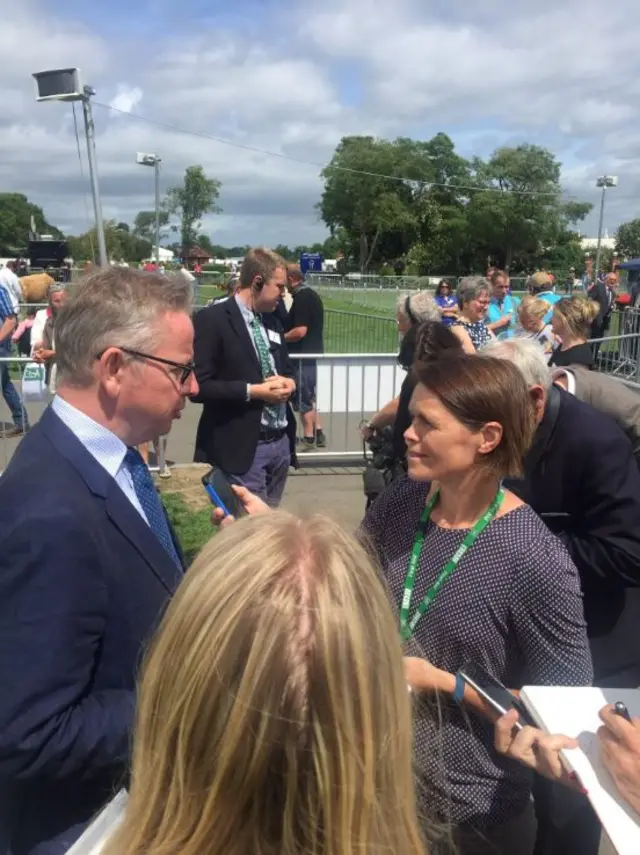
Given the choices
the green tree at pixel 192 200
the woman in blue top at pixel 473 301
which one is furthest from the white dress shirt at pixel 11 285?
the green tree at pixel 192 200

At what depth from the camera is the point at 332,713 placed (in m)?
0.93

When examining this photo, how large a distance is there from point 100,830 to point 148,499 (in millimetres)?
866

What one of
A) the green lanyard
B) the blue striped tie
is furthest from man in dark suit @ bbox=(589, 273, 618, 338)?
the blue striped tie

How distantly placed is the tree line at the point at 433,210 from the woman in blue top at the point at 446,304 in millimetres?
50696

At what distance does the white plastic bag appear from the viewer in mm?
7176

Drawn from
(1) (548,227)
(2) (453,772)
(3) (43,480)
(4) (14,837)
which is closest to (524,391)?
(2) (453,772)

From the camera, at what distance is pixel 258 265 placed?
427 cm

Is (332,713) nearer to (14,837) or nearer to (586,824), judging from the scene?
(14,837)

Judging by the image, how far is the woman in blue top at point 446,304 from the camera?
698 cm

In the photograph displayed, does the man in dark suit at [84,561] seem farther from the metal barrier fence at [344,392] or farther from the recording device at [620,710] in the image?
the metal barrier fence at [344,392]

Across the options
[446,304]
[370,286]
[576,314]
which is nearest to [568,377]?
[576,314]

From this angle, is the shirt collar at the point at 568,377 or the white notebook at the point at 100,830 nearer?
the white notebook at the point at 100,830

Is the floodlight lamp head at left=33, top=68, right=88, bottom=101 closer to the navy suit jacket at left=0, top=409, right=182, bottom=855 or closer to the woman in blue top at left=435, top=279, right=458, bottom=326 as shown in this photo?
the woman in blue top at left=435, top=279, right=458, bottom=326

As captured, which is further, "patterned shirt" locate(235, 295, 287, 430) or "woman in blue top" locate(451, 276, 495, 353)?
"woman in blue top" locate(451, 276, 495, 353)
